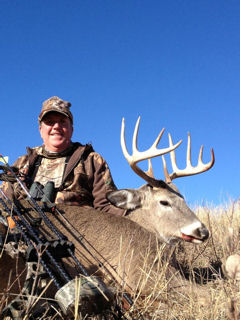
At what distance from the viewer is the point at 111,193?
5297mm

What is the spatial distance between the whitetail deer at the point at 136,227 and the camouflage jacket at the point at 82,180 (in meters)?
0.39

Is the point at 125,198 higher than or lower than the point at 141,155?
lower

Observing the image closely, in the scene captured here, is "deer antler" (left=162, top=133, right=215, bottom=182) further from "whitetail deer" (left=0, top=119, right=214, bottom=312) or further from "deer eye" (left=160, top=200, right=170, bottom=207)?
Result: "deer eye" (left=160, top=200, right=170, bottom=207)

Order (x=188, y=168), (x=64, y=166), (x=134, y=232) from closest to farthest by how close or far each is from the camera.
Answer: (x=134, y=232)
(x=64, y=166)
(x=188, y=168)

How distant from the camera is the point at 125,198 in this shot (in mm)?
5422

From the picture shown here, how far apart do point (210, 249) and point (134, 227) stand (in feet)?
7.13

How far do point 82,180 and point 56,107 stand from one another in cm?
132

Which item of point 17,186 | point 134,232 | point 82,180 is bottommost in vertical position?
point 134,232

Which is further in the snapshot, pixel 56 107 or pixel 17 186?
pixel 56 107

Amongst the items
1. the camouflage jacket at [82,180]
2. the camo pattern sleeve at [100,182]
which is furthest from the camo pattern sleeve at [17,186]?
the camo pattern sleeve at [100,182]

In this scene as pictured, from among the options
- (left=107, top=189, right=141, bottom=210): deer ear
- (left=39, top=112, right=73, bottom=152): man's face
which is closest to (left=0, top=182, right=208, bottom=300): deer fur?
(left=107, top=189, right=141, bottom=210): deer ear

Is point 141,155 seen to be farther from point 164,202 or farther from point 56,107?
point 56,107

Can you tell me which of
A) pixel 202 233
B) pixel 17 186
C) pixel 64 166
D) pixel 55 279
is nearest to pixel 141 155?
pixel 64 166

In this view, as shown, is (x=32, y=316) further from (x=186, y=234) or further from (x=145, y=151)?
(x=145, y=151)
